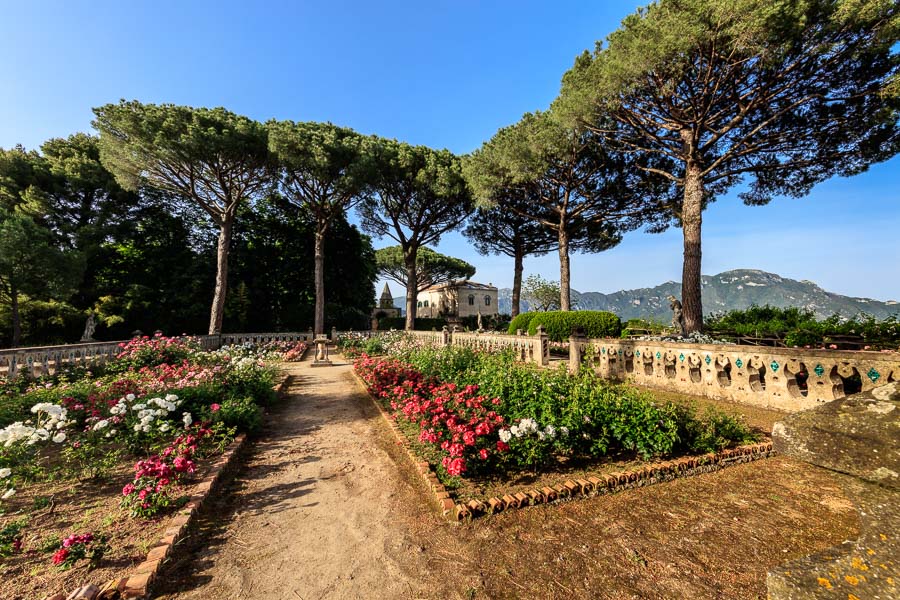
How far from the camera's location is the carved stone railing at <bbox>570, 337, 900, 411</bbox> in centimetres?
462

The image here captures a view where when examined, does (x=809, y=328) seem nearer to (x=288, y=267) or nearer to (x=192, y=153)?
(x=192, y=153)

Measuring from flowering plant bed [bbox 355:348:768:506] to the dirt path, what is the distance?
74 centimetres

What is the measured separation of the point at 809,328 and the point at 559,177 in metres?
13.5

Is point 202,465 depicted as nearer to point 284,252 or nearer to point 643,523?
point 643,523

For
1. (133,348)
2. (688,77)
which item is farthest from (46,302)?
(688,77)

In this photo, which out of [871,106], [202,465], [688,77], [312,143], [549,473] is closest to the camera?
A: [549,473]

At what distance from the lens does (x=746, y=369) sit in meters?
5.71

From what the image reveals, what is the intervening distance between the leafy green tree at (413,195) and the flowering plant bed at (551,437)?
18.1 metres

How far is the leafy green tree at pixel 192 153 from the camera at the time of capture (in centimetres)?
1457

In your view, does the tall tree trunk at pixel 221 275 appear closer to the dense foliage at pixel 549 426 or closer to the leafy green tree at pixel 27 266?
the leafy green tree at pixel 27 266

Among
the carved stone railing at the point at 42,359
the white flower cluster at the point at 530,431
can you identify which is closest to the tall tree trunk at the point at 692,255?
the white flower cluster at the point at 530,431

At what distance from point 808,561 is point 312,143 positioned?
20.8 m

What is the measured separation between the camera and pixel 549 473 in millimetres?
3453

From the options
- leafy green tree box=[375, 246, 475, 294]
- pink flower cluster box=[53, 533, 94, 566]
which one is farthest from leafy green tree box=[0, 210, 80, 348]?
leafy green tree box=[375, 246, 475, 294]
